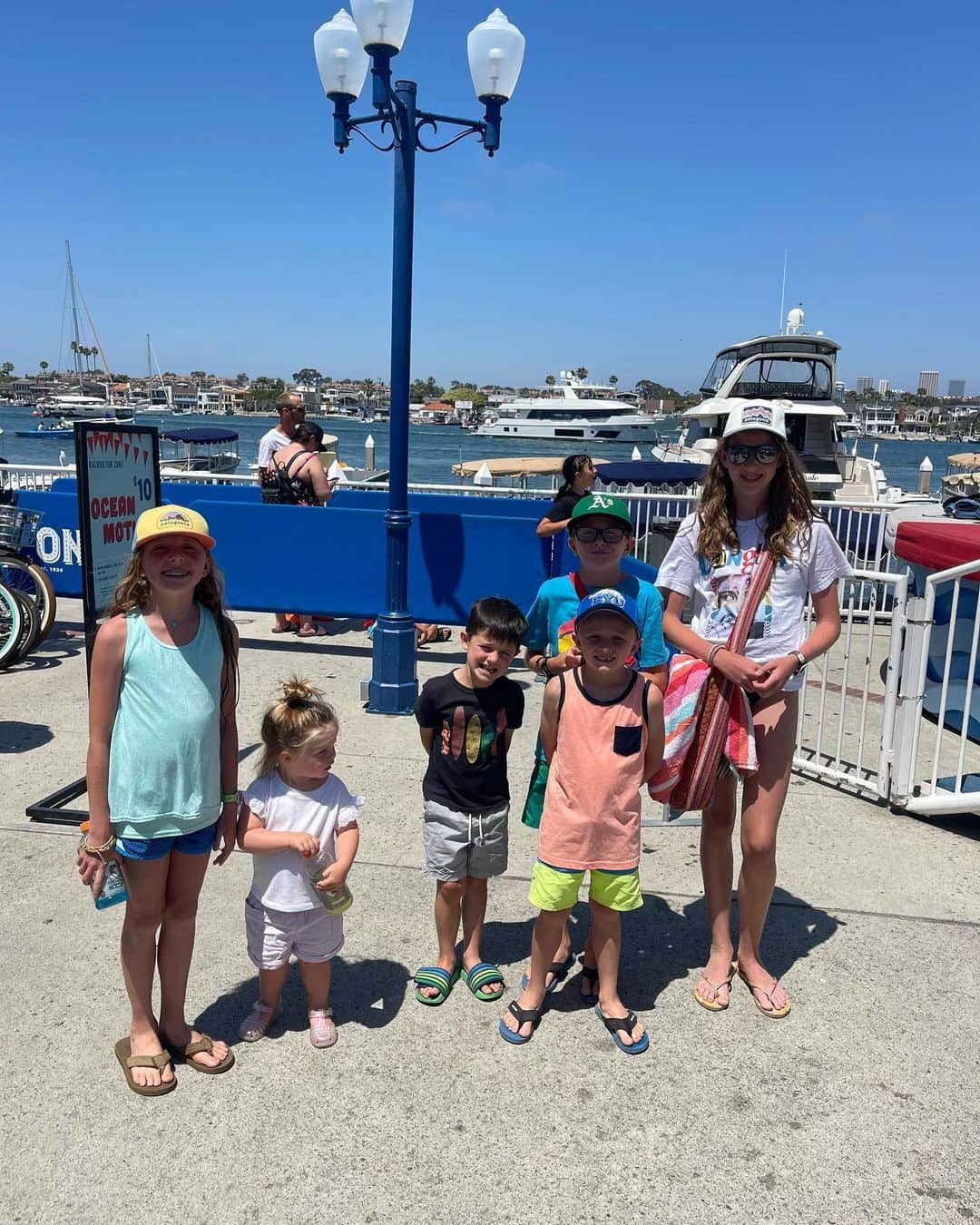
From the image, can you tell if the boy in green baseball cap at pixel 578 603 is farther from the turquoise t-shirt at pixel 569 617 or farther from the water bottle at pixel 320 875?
the water bottle at pixel 320 875

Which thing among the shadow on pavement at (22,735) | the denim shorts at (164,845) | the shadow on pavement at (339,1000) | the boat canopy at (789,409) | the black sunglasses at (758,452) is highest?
the boat canopy at (789,409)

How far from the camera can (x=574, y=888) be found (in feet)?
9.77

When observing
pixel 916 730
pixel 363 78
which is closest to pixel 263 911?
pixel 916 730

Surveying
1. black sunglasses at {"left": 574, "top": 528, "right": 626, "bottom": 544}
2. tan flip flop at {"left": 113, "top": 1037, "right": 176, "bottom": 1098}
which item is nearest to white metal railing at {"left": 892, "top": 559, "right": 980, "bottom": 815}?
black sunglasses at {"left": 574, "top": 528, "right": 626, "bottom": 544}

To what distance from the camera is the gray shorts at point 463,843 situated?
3111mm

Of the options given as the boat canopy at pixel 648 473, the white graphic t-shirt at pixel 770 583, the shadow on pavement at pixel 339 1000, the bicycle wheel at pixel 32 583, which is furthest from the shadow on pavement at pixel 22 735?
the boat canopy at pixel 648 473

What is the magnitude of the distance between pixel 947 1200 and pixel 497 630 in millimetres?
1903

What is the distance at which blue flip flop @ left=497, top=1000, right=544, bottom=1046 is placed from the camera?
117 inches

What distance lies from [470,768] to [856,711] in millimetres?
4595

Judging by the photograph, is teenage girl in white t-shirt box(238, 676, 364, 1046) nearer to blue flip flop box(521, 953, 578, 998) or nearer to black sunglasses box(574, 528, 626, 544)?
blue flip flop box(521, 953, 578, 998)

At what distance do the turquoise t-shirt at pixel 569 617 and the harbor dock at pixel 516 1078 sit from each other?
1180 mm

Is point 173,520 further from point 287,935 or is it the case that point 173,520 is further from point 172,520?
point 287,935

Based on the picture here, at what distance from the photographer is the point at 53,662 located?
24.0 ft

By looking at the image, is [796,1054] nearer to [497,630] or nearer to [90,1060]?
[497,630]
